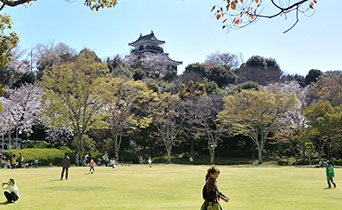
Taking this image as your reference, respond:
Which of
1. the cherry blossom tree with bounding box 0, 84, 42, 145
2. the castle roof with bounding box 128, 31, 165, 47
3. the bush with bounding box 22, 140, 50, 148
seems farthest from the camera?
the castle roof with bounding box 128, 31, 165, 47

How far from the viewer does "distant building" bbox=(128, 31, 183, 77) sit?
247ft

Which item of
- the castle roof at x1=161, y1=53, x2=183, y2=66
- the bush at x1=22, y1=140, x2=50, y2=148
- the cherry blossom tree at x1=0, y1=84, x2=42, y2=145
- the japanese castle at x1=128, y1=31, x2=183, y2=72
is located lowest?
the bush at x1=22, y1=140, x2=50, y2=148

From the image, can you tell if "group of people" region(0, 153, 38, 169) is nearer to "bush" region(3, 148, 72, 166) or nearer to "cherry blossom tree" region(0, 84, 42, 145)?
"bush" region(3, 148, 72, 166)

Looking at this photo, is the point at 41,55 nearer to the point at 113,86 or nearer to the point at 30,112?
the point at 30,112

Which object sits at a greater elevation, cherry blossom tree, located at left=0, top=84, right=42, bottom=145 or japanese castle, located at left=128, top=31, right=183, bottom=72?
japanese castle, located at left=128, top=31, right=183, bottom=72

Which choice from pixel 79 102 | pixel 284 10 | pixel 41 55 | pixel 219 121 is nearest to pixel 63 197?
pixel 284 10

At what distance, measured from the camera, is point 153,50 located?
81.4 m

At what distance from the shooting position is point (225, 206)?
1094cm

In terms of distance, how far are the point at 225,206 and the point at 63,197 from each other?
5499 mm

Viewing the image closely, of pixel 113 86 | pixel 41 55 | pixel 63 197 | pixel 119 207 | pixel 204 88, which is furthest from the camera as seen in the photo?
pixel 41 55

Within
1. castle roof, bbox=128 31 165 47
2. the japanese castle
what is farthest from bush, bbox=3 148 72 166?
castle roof, bbox=128 31 165 47

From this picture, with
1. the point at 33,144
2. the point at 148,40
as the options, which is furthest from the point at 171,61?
the point at 33,144

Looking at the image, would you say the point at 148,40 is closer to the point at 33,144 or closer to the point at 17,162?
the point at 33,144

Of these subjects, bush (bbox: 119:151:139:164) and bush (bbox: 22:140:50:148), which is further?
bush (bbox: 119:151:139:164)
